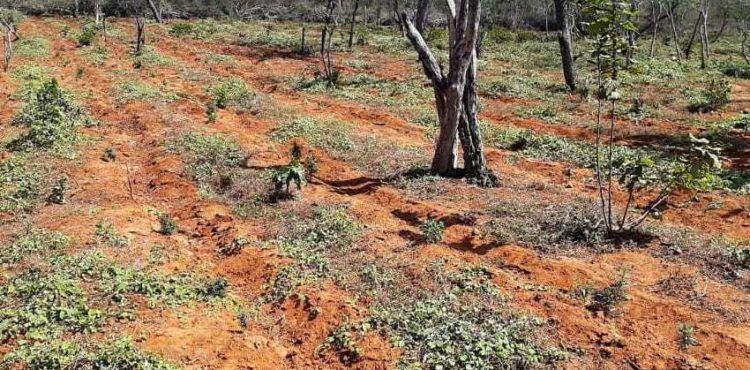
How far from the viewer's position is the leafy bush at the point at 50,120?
1323cm

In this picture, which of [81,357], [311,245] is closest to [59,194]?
[311,245]

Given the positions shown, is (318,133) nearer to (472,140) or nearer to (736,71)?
(472,140)

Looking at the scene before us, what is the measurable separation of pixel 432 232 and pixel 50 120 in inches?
409

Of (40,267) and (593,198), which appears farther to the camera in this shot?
(593,198)

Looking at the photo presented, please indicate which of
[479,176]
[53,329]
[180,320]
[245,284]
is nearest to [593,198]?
[479,176]

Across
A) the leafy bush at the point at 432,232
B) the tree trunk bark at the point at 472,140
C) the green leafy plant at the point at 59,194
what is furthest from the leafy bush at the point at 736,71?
the green leafy plant at the point at 59,194

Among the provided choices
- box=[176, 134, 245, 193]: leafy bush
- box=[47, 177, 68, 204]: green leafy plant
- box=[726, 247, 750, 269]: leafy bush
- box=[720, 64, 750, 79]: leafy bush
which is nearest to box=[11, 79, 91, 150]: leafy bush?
box=[176, 134, 245, 193]: leafy bush

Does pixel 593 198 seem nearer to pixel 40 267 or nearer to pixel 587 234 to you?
pixel 587 234

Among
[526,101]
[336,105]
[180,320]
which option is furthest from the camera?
[526,101]

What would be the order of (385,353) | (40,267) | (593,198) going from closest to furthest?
(385,353) < (40,267) < (593,198)

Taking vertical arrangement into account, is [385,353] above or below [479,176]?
below

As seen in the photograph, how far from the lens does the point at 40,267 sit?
308 inches

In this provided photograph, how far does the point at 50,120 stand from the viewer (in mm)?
14328

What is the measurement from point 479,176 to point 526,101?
947 centimetres
